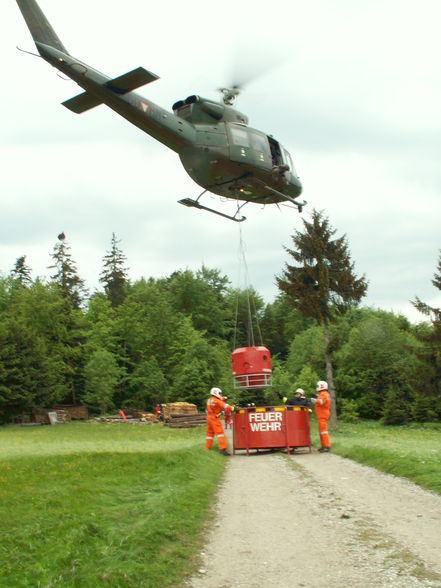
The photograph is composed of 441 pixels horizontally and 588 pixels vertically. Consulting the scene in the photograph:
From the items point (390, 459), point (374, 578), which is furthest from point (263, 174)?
point (374, 578)

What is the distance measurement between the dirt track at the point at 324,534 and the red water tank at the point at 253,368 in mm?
5726

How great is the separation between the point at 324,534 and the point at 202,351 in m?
45.9

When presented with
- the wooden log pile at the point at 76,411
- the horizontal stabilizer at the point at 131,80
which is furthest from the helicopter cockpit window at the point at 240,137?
the wooden log pile at the point at 76,411

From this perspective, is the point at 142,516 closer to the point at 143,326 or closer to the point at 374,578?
the point at 374,578

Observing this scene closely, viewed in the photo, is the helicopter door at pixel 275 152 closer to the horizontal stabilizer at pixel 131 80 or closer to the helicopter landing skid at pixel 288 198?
the helicopter landing skid at pixel 288 198

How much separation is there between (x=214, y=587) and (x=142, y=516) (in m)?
2.58

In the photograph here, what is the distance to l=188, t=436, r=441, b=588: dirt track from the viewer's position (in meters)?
5.80

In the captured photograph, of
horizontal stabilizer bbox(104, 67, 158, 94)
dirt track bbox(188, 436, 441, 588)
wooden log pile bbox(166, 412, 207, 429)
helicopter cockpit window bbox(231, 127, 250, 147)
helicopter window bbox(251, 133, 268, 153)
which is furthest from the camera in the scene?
wooden log pile bbox(166, 412, 207, 429)

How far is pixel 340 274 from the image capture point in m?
33.0

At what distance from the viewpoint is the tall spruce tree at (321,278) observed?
3300 cm

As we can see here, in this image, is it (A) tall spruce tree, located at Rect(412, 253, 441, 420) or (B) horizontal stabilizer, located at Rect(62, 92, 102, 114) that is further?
(A) tall spruce tree, located at Rect(412, 253, 441, 420)

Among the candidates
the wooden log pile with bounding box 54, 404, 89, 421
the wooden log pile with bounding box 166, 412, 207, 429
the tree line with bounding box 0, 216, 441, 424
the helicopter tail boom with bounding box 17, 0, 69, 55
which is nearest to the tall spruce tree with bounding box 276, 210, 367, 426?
the tree line with bounding box 0, 216, 441, 424

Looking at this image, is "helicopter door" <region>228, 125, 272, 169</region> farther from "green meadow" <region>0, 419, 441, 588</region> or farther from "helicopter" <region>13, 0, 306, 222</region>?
"green meadow" <region>0, 419, 441, 588</region>

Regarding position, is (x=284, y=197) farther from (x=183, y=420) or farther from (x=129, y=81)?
(x=183, y=420)
